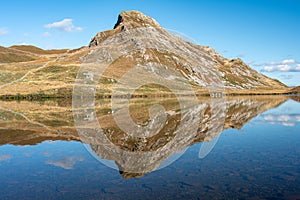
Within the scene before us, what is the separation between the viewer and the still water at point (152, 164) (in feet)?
55.9

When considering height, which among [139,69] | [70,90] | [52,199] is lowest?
[52,199]

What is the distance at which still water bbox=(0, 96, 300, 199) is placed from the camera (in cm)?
1705

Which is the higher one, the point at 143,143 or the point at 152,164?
the point at 143,143

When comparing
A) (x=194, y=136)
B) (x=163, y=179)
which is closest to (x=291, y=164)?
(x=163, y=179)

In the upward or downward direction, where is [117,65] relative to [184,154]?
upward

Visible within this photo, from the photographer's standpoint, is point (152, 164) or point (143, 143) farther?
point (143, 143)

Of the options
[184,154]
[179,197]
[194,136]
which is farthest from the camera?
[194,136]

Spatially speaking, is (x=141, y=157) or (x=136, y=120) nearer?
(x=141, y=157)

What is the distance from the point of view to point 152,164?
2230cm

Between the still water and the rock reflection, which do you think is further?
the rock reflection

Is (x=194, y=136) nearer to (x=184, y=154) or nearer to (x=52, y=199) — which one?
(x=184, y=154)

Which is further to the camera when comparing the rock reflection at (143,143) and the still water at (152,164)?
the rock reflection at (143,143)

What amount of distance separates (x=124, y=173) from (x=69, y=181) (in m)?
3.85

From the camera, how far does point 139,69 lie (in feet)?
613
